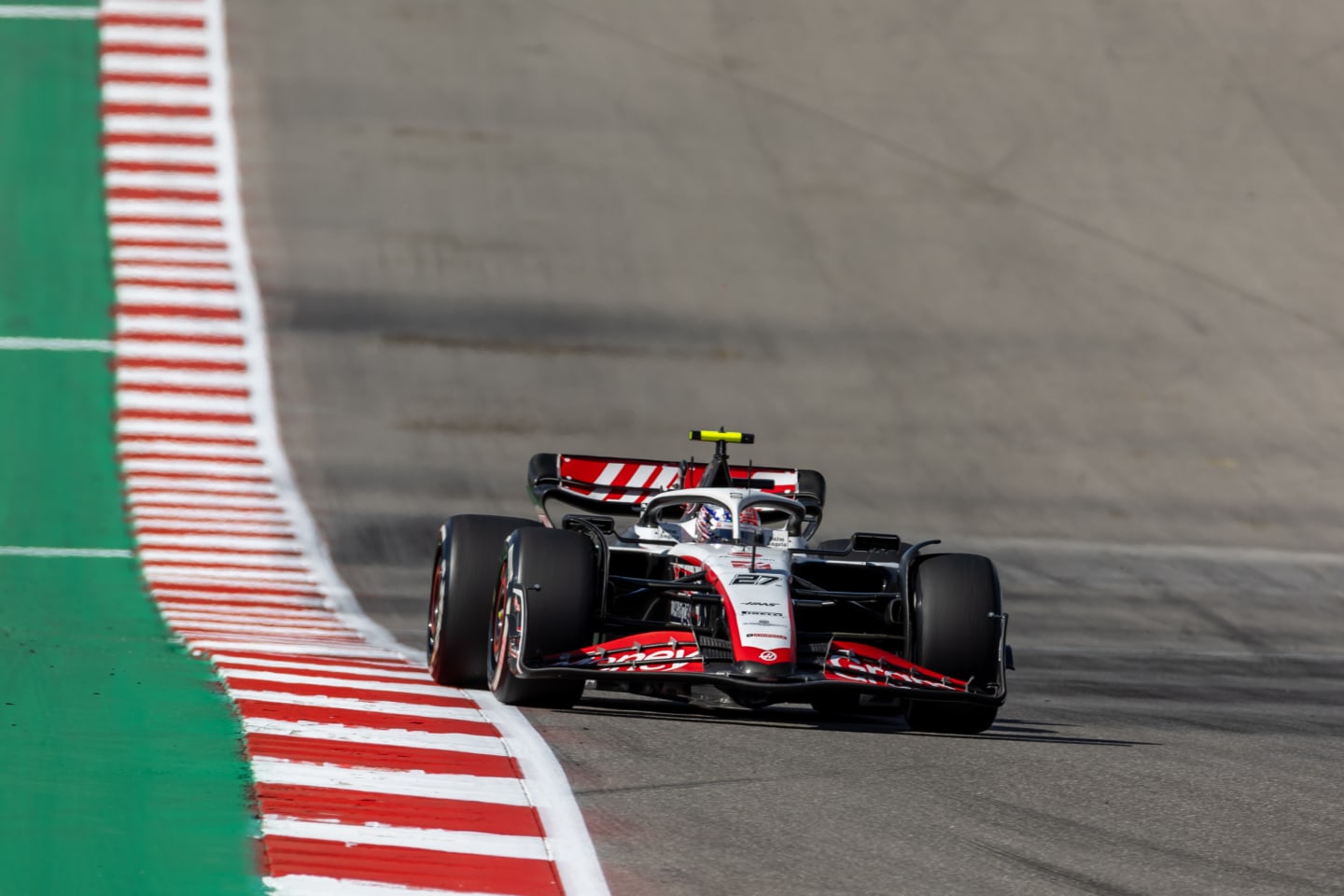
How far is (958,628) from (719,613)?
118 centimetres

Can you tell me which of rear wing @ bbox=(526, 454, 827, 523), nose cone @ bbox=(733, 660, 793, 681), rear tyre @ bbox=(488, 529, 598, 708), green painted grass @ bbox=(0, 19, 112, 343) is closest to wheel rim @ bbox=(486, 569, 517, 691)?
rear tyre @ bbox=(488, 529, 598, 708)

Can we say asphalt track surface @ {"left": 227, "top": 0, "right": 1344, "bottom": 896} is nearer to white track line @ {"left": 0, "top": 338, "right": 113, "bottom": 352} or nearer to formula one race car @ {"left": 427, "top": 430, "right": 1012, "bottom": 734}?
formula one race car @ {"left": 427, "top": 430, "right": 1012, "bottom": 734}

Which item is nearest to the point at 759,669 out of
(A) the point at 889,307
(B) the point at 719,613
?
(B) the point at 719,613

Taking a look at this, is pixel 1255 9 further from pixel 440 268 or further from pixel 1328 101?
pixel 440 268

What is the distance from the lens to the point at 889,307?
83.1ft

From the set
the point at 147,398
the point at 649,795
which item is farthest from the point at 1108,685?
the point at 147,398

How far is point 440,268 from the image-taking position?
999 inches

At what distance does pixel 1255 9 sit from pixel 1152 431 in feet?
43.0

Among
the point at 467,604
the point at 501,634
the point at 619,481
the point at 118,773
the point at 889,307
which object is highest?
the point at 889,307

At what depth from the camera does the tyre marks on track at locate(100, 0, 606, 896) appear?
6.11m

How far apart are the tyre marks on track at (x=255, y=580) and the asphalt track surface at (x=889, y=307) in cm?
47

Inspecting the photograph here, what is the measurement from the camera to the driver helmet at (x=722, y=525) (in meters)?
10.3

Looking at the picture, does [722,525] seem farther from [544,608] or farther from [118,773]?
[118,773]

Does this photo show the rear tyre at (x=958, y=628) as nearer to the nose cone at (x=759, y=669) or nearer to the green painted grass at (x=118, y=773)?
the nose cone at (x=759, y=669)
